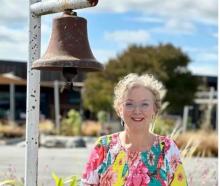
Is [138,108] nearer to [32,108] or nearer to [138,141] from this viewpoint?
[138,141]

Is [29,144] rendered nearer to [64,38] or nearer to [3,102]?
[64,38]

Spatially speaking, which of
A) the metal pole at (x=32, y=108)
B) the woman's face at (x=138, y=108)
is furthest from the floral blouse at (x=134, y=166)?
the metal pole at (x=32, y=108)

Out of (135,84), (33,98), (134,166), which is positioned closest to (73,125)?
(33,98)

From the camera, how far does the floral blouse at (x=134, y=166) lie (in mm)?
3412

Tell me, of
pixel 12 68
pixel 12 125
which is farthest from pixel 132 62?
pixel 12 68

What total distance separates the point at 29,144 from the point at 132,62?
32.4 m

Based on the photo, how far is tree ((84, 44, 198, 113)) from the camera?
36250 mm

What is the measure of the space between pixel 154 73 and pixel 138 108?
32.2 meters

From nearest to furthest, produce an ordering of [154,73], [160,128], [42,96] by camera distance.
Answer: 1. [160,128]
2. [154,73]
3. [42,96]

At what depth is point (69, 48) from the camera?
3.96 meters

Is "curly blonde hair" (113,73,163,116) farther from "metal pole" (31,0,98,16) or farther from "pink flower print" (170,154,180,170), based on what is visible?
"metal pole" (31,0,98,16)

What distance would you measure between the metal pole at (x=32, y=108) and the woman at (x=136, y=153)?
91cm

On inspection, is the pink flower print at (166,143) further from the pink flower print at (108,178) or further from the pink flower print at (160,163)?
the pink flower print at (108,178)

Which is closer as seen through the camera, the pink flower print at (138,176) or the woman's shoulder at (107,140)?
the pink flower print at (138,176)
